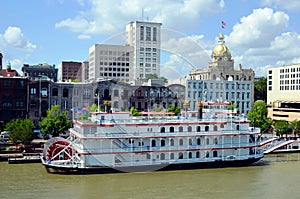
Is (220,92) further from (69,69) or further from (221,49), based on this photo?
(69,69)

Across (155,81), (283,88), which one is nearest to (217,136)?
(155,81)

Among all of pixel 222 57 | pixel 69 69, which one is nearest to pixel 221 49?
pixel 222 57

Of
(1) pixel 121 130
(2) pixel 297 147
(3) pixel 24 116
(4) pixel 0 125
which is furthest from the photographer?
(3) pixel 24 116

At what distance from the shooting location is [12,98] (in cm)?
5334

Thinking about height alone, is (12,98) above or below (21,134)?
above

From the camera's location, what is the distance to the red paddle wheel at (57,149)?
3234cm

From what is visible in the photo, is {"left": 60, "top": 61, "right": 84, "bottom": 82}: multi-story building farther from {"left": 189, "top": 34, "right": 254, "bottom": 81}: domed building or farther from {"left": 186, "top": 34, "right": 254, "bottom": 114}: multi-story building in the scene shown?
{"left": 186, "top": 34, "right": 254, "bottom": 114}: multi-story building

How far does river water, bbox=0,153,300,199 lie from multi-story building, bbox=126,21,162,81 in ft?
65.0

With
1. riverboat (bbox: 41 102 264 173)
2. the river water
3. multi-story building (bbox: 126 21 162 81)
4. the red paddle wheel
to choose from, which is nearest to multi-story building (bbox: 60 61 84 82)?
multi-story building (bbox: 126 21 162 81)

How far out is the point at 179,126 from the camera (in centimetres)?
3338

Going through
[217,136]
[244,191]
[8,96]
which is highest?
[8,96]

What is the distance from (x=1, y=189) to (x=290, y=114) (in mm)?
52512

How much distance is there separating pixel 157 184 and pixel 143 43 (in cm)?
4914

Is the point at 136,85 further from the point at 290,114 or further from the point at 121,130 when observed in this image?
the point at 290,114
